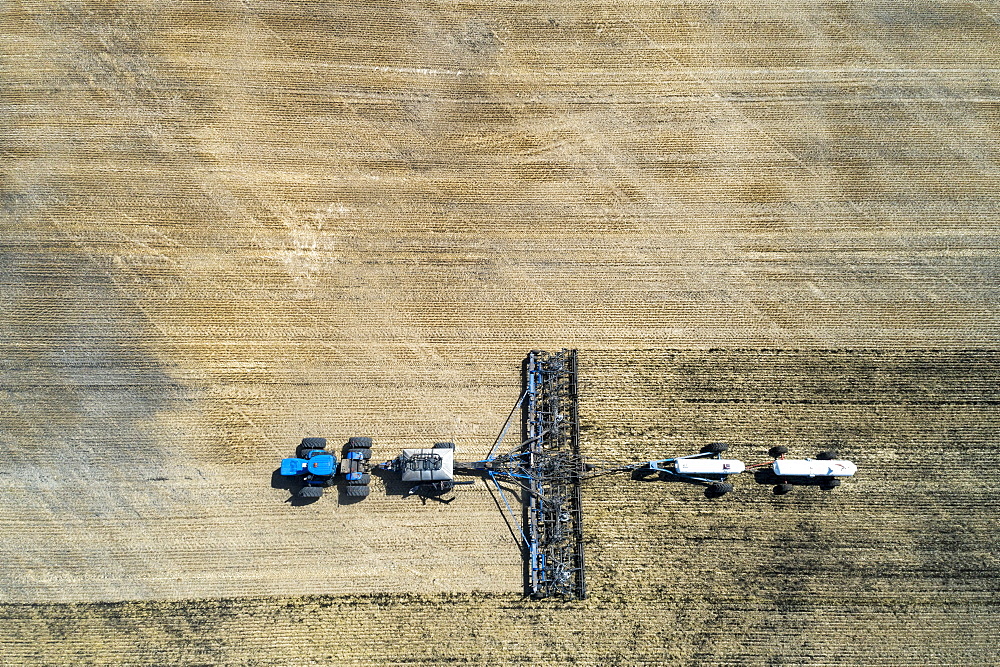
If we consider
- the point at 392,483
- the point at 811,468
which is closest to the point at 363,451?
the point at 392,483

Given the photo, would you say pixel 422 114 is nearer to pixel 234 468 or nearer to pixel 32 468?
pixel 234 468

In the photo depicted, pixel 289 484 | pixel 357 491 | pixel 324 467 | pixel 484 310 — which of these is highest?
pixel 484 310

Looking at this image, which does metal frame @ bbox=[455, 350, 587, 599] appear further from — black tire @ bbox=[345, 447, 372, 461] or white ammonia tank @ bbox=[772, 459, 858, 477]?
white ammonia tank @ bbox=[772, 459, 858, 477]

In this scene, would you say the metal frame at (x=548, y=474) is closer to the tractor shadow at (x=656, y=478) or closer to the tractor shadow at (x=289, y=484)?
the tractor shadow at (x=656, y=478)

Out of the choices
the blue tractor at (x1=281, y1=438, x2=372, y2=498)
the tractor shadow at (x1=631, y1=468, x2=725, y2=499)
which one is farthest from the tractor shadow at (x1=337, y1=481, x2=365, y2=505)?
the tractor shadow at (x1=631, y1=468, x2=725, y2=499)

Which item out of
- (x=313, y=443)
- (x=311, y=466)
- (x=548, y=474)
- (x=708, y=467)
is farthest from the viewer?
(x=548, y=474)

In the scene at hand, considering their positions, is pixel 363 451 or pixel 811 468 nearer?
pixel 811 468

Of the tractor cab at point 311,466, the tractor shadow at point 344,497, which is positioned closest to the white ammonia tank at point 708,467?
the tractor shadow at point 344,497

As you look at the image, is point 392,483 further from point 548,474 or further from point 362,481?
point 548,474
